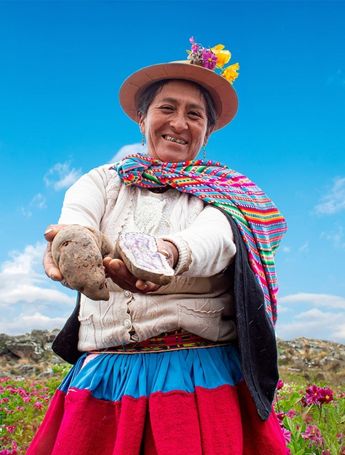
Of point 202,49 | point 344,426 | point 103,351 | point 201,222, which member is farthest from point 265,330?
point 344,426

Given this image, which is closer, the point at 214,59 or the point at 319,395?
the point at 214,59

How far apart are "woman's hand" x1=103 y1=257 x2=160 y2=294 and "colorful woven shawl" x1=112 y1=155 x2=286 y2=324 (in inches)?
29.8

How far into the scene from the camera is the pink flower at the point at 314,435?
3.47 metres

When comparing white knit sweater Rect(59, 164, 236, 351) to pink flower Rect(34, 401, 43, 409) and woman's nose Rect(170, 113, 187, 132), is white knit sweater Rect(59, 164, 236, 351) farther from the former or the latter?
pink flower Rect(34, 401, 43, 409)

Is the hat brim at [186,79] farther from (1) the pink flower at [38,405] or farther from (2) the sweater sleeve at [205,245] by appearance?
(1) the pink flower at [38,405]

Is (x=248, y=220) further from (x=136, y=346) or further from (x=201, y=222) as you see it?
(x=136, y=346)

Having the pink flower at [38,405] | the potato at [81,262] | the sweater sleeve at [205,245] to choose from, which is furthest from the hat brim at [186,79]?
the pink flower at [38,405]

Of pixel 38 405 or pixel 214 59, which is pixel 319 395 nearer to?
pixel 214 59

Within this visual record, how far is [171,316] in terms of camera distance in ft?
6.84

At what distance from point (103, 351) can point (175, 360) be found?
33 centimetres

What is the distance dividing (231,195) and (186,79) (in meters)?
0.69

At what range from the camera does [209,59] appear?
2.87 metres

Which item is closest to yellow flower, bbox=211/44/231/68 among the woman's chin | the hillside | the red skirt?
the woman's chin

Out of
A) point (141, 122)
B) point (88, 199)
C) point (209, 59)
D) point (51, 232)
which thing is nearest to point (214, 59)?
point (209, 59)
